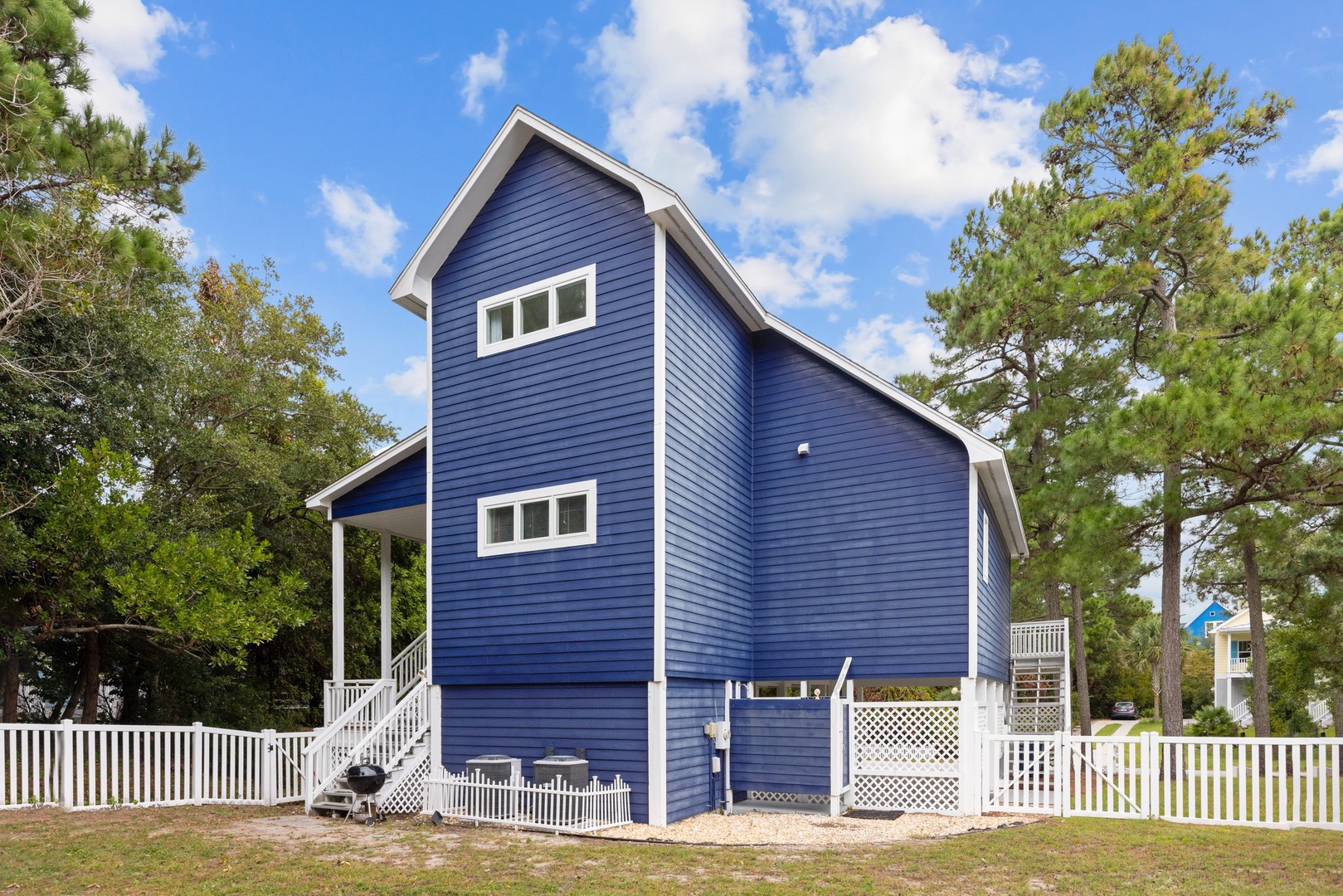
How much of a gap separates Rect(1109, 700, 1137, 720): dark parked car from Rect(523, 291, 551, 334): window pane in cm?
4172

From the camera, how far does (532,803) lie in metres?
11.0

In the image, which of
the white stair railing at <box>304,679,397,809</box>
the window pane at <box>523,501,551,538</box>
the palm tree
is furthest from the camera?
the palm tree

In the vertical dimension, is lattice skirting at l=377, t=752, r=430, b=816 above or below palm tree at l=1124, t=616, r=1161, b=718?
above

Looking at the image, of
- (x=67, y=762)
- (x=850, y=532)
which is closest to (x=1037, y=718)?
(x=850, y=532)

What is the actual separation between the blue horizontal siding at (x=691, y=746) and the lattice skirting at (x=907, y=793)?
77.4 inches

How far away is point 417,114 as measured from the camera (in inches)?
755

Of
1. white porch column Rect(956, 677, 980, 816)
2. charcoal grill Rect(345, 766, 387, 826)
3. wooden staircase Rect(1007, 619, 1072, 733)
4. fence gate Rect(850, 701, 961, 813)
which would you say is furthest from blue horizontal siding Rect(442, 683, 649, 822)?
wooden staircase Rect(1007, 619, 1072, 733)

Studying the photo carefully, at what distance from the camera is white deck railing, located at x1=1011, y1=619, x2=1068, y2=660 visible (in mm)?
20641

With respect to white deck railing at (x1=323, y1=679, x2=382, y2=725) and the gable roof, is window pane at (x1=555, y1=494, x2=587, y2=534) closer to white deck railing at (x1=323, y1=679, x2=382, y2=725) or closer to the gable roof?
the gable roof

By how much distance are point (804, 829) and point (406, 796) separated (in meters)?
5.27

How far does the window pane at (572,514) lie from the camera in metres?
11.9

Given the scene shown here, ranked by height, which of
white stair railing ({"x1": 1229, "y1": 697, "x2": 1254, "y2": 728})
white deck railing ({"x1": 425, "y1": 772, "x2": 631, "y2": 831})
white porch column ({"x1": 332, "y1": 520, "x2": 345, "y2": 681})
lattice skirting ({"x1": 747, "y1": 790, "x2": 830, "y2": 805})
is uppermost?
white porch column ({"x1": 332, "y1": 520, "x2": 345, "y2": 681})

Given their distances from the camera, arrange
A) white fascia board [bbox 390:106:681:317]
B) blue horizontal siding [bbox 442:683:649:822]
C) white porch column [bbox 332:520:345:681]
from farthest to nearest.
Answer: white porch column [bbox 332:520:345:681], white fascia board [bbox 390:106:681:317], blue horizontal siding [bbox 442:683:649:822]

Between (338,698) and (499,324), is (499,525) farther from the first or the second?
(338,698)
